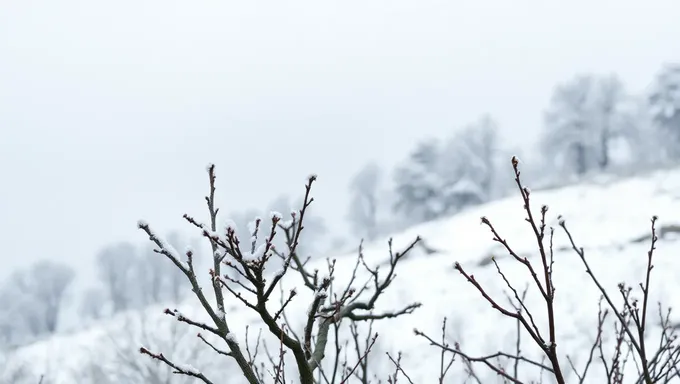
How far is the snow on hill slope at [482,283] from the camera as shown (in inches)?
551

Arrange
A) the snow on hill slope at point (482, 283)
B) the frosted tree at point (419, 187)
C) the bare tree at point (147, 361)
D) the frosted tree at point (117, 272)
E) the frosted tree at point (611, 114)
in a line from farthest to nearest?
the frosted tree at point (117, 272), the frosted tree at point (419, 187), the frosted tree at point (611, 114), the snow on hill slope at point (482, 283), the bare tree at point (147, 361)

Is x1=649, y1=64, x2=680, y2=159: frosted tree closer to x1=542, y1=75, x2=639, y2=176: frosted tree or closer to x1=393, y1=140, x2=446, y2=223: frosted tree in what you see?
x1=542, y1=75, x2=639, y2=176: frosted tree

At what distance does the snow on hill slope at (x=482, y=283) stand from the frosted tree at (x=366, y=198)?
19.8 meters

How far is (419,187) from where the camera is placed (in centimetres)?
3725

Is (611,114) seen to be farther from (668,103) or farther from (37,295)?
(37,295)

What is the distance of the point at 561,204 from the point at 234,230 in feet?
84.3

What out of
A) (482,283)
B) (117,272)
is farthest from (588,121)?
(117,272)

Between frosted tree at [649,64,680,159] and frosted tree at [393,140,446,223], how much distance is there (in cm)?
1482

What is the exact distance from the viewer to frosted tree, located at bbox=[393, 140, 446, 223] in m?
37.0

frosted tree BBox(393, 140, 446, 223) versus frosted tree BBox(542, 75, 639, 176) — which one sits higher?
frosted tree BBox(542, 75, 639, 176)

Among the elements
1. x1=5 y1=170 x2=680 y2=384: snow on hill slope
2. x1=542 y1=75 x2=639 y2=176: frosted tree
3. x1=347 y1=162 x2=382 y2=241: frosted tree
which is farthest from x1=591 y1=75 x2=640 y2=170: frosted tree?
x1=347 y1=162 x2=382 y2=241: frosted tree

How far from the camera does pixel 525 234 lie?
22.5 m

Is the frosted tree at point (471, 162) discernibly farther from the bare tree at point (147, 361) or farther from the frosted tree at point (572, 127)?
the bare tree at point (147, 361)

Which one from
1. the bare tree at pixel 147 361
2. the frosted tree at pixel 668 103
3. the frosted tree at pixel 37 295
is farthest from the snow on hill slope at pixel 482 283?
the frosted tree at pixel 37 295
